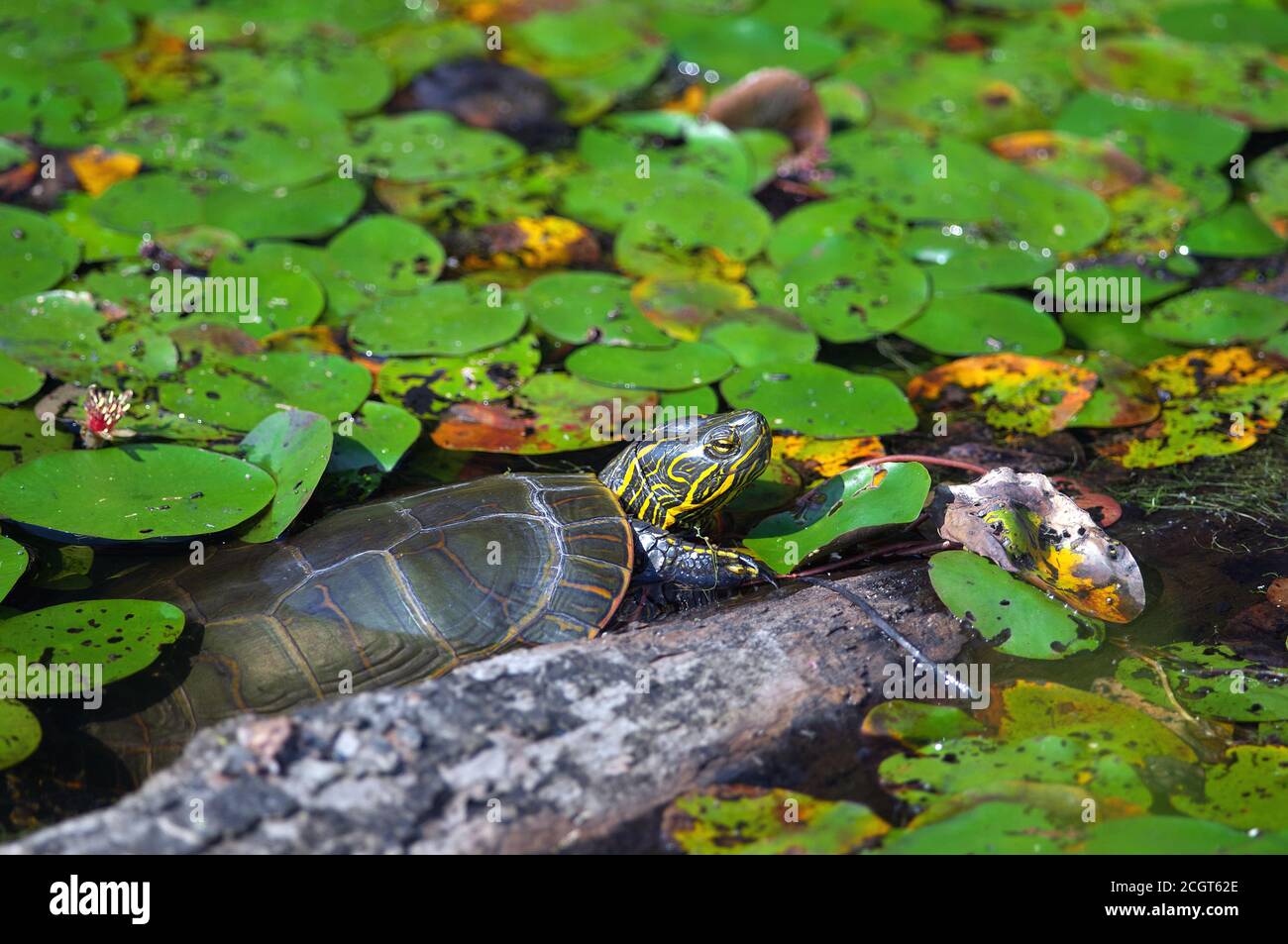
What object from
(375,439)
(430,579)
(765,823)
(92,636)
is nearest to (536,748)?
(765,823)

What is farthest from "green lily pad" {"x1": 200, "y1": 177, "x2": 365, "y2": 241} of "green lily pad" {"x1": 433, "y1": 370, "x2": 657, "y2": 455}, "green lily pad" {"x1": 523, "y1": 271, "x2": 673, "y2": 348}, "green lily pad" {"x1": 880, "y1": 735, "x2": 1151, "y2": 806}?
"green lily pad" {"x1": 880, "y1": 735, "x2": 1151, "y2": 806}

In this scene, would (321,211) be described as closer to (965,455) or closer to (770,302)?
(770,302)

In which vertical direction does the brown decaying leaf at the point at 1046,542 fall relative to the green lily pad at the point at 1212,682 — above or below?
above

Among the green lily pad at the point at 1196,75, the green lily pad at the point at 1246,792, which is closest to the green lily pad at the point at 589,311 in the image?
the green lily pad at the point at 1246,792

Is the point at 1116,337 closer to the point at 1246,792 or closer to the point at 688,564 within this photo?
the point at 688,564

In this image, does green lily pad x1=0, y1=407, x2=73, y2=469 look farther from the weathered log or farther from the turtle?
the weathered log

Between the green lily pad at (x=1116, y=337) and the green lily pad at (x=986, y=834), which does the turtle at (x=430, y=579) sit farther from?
the green lily pad at (x=1116, y=337)
